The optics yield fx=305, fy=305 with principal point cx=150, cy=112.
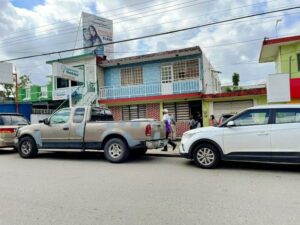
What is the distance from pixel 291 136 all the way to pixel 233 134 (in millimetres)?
1458

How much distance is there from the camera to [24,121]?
570 inches

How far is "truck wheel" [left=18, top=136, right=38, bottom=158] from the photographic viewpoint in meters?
11.6

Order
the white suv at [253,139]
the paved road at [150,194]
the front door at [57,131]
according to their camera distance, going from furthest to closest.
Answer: the front door at [57,131] < the white suv at [253,139] < the paved road at [150,194]

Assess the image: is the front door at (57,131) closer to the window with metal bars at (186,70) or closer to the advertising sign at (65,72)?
the advertising sign at (65,72)

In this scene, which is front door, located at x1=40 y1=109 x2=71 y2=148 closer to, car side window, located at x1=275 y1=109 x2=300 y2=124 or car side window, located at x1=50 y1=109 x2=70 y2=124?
car side window, located at x1=50 y1=109 x2=70 y2=124

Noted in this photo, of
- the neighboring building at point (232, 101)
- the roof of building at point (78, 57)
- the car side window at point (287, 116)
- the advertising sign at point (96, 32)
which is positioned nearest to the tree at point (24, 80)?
the advertising sign at point (96, 32)

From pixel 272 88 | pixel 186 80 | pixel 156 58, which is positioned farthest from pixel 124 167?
pixel 156 58

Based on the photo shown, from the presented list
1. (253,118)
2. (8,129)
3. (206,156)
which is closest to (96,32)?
(8,129)

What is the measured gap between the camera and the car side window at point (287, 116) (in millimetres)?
7945

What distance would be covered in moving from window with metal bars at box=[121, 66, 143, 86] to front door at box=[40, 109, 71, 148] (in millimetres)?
11132

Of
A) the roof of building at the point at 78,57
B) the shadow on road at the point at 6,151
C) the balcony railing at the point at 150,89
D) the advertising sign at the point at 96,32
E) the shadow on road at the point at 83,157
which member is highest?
the advertising sign at the point at 96,32

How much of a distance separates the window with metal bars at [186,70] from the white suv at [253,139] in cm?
1180

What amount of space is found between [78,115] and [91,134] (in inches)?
36.1

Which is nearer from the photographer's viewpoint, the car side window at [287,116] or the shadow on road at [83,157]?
the car side window at [287,116]
